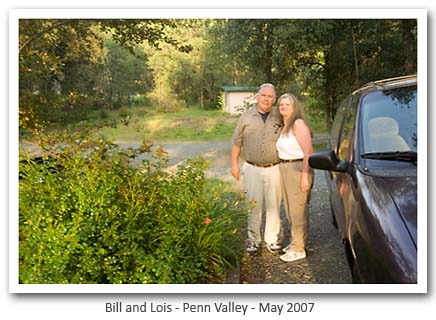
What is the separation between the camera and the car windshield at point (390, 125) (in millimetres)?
2439

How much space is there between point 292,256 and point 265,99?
126cm

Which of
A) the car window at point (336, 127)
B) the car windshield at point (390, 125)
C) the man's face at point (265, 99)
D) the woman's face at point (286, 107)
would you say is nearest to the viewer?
the car windshield at point (390, 125)

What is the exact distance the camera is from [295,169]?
3.15 meters

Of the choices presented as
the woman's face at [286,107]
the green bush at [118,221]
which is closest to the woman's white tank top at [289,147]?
the woman's face at [286,107]

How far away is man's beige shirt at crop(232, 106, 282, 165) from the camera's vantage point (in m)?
3.20

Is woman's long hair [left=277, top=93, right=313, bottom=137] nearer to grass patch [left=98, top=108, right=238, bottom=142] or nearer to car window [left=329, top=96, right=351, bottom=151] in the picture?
car window [left=329, top=96, right=351, bottom=151]

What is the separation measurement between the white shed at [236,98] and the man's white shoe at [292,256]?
123 centimetres

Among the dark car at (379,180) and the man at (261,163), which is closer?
the dark car at (379,180)

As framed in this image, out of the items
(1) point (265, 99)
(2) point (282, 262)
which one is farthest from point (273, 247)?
(1) point (265, 99)

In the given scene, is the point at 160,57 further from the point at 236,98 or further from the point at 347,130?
the point at 347,130

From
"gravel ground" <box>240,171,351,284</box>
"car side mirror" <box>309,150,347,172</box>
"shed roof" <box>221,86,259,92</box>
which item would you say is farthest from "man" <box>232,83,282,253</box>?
"car side mirror" <box>309,150,347,172</box>

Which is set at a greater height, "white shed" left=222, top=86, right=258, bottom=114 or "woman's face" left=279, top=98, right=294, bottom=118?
"white shed" left=222, top=86, right=258, bottom=114
